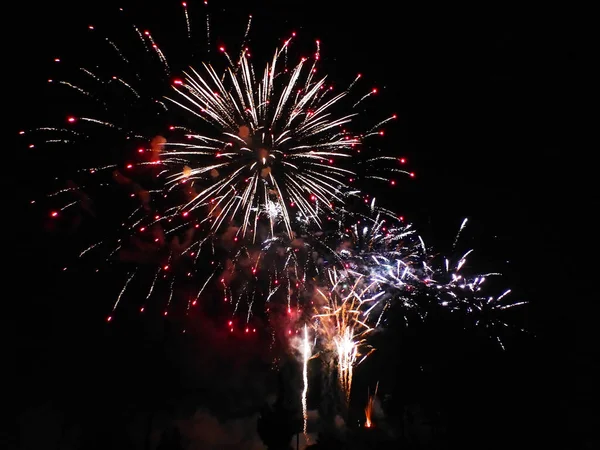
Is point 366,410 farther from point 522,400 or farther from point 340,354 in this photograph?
point 340,354

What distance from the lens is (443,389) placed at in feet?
94.1

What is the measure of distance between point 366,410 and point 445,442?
277 inches

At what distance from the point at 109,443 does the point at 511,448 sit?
2794cm

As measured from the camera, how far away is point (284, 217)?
40.6 ft

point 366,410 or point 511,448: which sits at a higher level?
point 366,410

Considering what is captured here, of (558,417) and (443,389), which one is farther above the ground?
(443,389)

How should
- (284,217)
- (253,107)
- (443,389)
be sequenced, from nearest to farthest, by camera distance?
(253,107) < (284,217) < (443,389)

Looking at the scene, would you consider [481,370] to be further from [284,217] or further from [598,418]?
[284,217]

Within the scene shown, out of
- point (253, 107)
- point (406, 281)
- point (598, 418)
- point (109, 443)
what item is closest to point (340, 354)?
point (406, 281)

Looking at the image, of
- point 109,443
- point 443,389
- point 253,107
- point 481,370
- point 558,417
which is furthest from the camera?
point 109,443

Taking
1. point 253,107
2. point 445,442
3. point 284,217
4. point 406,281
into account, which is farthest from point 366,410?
point 253,107

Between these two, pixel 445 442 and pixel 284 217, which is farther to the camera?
pixel 445 442

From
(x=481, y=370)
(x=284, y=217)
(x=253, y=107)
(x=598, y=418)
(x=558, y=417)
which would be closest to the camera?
(x=253, y=107)

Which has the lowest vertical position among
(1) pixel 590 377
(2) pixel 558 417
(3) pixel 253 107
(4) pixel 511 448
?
(4) pixel 511 448
